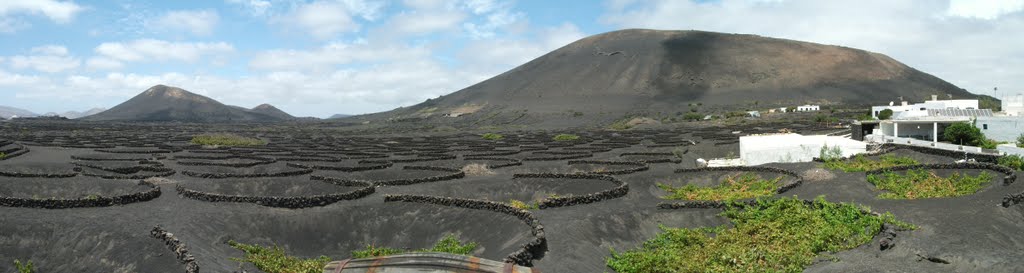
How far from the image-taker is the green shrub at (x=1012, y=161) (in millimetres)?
33469

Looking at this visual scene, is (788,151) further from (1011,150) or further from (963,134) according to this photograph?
(963,134)

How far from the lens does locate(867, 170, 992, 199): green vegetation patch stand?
28.2m

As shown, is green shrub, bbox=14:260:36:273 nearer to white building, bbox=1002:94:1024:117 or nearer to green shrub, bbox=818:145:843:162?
green shrub, bbox=818:145:843:162

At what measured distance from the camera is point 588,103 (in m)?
168

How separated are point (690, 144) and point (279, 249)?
164 feet

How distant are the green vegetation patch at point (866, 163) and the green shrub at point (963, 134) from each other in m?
12.3

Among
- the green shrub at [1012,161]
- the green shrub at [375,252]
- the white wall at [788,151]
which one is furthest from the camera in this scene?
the white wall at [788,151]

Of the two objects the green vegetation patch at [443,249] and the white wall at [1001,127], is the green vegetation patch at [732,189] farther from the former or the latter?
the white wall at [1001,127]

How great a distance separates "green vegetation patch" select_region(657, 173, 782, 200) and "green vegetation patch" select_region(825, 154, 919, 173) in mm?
5080

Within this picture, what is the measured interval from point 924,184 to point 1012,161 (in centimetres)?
927

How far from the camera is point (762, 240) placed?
21.7 metres

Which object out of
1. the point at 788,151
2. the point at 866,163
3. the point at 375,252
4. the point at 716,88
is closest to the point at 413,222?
the point at 375,252

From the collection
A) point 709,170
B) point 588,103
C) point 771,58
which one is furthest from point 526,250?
point 771,58

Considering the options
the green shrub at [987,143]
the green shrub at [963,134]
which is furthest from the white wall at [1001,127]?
the green shrub at [963,134]
